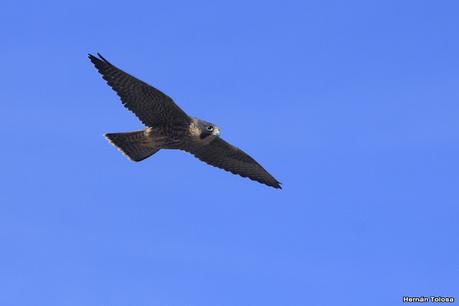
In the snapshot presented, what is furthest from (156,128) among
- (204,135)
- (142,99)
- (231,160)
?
(231,160)

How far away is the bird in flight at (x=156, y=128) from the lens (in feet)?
54.0

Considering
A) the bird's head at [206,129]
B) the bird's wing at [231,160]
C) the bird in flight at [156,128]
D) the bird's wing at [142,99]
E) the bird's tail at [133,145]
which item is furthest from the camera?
the bird's wing at [231,160]

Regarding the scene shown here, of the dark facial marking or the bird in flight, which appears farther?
Result: the dark facial marking

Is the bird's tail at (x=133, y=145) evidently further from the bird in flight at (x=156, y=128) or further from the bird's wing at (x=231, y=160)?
the bird's wing at (x=231, y=160)

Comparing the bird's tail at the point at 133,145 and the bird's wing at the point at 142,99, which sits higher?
the bird's wing at the point at 142,99

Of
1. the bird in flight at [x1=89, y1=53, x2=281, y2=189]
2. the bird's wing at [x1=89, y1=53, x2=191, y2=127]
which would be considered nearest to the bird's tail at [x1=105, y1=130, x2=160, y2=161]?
the bird in flight at [x1=89, y1=53, x2=281, y2=189]

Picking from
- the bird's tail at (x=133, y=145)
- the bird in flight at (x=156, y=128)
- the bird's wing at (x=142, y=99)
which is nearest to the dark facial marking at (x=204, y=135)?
the bird in flight at (x=156, y=128)

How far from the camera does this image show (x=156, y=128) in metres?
17.5

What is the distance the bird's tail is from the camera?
17922 mm

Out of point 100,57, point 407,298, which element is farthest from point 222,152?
point 407,298

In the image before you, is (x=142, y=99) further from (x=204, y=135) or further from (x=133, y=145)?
(x=204, y=135)

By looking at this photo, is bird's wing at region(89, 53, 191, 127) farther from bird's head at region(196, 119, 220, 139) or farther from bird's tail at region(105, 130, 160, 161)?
bird's tail at region(105, 130, 160, 161)

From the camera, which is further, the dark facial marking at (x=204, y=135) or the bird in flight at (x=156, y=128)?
the dark facial marking at (x=204, y=135)

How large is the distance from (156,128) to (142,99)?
2.97 feet
